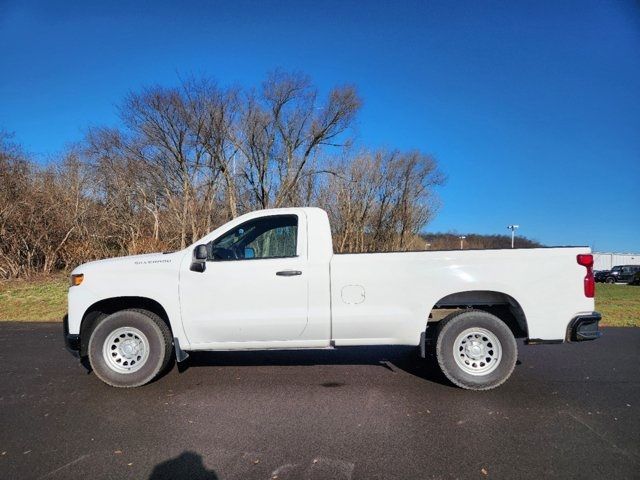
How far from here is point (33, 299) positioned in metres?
13.3

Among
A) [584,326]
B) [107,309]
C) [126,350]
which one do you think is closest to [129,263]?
[107,309]

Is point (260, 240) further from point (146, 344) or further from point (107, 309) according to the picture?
point (107, 309)

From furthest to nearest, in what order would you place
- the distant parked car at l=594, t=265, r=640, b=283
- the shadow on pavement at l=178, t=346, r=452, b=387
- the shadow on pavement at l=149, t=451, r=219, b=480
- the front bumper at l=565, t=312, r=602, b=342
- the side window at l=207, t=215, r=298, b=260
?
the distant parked car at l=594, t=265, r=640, b=283, the shadow on pavement at l=178, t=346, r=452, b=387, the side window at l=207, t=215, r=298, b=260, the front bumper at l=565, t=312, r=602, b=342, the shadow on pavement at l=149, t=451, r=219, b=480

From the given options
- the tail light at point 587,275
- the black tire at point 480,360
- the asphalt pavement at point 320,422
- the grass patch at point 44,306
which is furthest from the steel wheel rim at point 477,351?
the grass patch at point 44,306

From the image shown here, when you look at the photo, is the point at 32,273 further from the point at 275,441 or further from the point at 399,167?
the point at 399,167

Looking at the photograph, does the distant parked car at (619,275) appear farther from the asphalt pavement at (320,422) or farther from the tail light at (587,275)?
the tail light at (587,275)

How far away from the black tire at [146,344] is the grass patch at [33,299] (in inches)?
254

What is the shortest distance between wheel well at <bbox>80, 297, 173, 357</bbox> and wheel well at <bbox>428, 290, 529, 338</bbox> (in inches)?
127

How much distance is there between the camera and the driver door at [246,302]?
5.19 m

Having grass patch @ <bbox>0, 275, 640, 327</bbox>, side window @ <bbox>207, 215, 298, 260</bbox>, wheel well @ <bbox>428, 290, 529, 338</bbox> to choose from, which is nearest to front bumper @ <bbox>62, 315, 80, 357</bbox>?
side window @ <bbox>207, 215, 298, 260</bbox>

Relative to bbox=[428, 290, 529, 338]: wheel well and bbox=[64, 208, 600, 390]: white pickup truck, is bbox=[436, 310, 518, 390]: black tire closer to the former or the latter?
bbox=[64, 208, 600, 390]: white pickup truck

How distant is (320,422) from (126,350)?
2.55m

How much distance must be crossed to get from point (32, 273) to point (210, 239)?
16505 millimetres

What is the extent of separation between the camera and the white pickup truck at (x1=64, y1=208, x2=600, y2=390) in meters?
5.15
